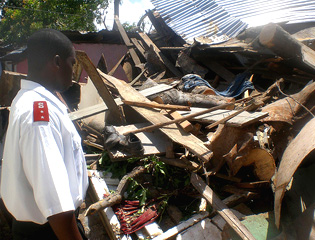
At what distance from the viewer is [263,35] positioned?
4.80m

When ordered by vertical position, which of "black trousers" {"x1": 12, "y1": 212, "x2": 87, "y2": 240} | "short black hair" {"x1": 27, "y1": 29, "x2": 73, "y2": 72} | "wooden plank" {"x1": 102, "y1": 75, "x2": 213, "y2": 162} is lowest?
"wooden plank" {"x1": 102, "y1": 75, "x2": 213, "y2": 162}

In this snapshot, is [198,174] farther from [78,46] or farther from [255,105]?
[78,46]

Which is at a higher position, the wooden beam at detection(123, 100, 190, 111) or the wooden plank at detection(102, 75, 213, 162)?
the wooden beam at detection(123, 100, 190, 111)

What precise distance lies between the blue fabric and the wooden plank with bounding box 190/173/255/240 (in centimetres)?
249

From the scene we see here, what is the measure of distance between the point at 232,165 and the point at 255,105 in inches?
40.6

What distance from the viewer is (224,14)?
24.7ft

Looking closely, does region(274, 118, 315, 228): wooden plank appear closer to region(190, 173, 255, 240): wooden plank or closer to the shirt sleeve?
region(190, 173, 255, 240): wooden plank

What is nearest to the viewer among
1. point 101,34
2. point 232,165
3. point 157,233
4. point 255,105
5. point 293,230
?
point 293,230

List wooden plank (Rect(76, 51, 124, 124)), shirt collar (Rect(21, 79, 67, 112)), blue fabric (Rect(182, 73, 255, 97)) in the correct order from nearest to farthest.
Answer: shirt collar (Rect(21, 79, 67, 112))
wooden plank (Rect(76, 51, 124, 124))
blue fabric (Rect(182, 73, 255, 97))

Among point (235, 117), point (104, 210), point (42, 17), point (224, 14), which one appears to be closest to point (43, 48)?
point (104, 210)

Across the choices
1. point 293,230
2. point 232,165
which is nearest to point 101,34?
point 232,165

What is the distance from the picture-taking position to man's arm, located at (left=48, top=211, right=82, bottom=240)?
1348 millimetres

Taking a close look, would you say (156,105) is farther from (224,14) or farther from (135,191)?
(224,14)

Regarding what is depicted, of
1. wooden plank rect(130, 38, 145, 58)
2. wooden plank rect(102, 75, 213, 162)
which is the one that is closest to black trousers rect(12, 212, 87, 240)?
wooden plank rect(102, 75, 213, 162)
